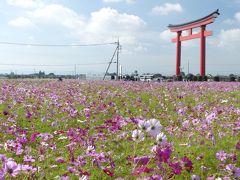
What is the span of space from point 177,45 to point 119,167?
3283 centimetres

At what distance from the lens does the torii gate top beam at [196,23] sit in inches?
1182

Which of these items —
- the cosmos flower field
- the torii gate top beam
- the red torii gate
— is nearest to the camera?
the cosmos flower field

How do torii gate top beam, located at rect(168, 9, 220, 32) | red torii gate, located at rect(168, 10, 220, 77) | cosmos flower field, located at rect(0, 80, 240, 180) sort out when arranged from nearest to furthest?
1. cosmos flower field, located at rect(0, 80, 240, 180)
2. torii gate top beam, located at rect(168, 9, 220, 32)
3. red torii gate, located at rect(168, 10, 220, 77)

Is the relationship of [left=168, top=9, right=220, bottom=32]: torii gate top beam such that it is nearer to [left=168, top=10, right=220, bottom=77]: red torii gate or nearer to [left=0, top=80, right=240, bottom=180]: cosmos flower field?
[left=168, top=10, right=220, bottom=77]: red torii gate

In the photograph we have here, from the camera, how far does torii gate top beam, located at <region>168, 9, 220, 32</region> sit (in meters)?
30.0

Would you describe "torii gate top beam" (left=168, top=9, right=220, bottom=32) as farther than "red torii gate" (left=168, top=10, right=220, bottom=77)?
No

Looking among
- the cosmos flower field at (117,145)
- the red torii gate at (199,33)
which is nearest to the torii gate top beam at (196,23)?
the red torii gate at (199,33)

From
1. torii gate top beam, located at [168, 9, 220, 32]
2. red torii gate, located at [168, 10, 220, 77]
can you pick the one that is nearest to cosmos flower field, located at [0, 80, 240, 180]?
torii gate top beam, located at [168, 9, 220, 32]

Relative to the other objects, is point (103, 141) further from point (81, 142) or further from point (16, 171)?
point (16, 171)

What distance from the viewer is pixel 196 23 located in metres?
32.4

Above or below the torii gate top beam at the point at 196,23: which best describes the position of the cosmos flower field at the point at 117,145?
below

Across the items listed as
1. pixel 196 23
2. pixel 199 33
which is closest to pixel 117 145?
pixel 199 33

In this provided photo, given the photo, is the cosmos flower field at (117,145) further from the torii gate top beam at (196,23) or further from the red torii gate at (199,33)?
the red torii gate at (199,33)

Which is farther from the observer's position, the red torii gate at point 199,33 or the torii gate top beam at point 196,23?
the red torii gate at point 199,33
